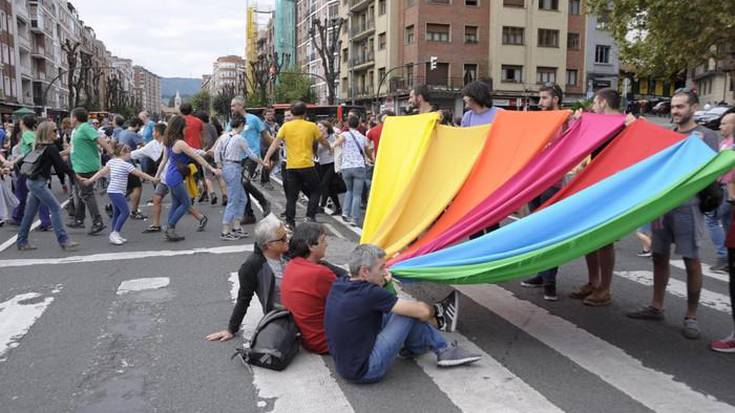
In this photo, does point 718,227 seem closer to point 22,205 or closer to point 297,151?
point 297,151

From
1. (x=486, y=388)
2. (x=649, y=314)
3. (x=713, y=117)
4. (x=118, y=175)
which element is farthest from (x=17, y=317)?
(x=713, y=117)

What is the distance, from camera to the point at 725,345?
4969mm

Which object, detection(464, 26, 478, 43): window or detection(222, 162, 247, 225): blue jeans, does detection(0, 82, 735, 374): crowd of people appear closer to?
Answer: detection(222, 162, 247, 225): blue jeans

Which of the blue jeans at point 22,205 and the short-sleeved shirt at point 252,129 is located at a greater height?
the short-sleeved shirt at point 252,129

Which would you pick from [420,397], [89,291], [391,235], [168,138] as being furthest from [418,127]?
[168,138]

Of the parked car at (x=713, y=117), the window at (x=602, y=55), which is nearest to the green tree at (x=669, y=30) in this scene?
the parked car at (x=713, y=117)

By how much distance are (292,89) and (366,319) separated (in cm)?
7616

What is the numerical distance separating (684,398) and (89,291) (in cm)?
578

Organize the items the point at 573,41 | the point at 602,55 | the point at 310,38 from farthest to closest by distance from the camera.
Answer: the point at 310,38 → the point at 602,55 → the point at 573,41

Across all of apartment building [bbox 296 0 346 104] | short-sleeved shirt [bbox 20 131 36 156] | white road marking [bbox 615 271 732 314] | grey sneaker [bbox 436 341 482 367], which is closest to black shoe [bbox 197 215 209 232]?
short-sleeved shirt [bbox 20 131 36 156]

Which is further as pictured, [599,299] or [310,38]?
[310,38]

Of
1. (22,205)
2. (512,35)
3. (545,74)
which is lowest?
(22,205)

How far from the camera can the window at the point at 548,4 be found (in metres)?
55.1

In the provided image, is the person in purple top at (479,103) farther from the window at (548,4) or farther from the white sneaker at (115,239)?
the window at (548,4)
